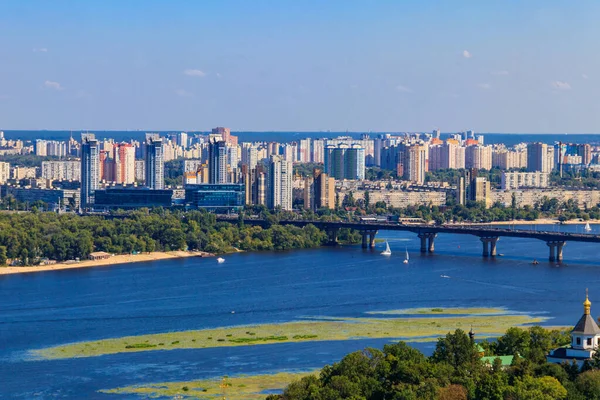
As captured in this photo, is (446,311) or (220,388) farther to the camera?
(446,311)

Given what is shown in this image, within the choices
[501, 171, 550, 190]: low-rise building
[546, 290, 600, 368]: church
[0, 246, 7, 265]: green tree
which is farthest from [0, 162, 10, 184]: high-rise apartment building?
A: [546, 290, 600, 368]: church

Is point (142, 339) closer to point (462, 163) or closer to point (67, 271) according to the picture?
point (67, 271)

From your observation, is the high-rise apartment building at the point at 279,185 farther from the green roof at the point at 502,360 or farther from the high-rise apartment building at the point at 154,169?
the green roof at the point at 502,360

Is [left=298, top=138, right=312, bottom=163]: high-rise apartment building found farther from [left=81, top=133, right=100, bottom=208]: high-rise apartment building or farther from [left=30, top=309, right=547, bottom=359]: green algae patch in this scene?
[left=30, top=309, right=547, bottom=359]: green algae patch

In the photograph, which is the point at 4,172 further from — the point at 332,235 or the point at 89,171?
the point at 332,235

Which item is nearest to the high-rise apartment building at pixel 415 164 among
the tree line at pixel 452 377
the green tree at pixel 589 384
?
the tree line at pixel 452 377

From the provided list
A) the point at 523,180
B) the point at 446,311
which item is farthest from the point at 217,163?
the point at 446,311

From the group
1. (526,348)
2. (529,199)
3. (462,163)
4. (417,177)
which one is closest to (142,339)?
(526,348)
